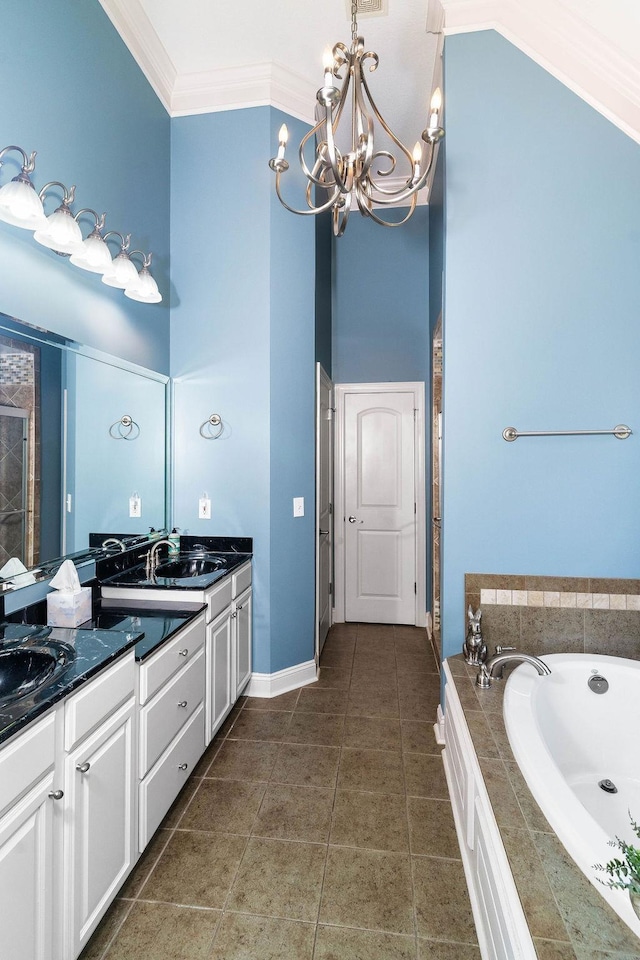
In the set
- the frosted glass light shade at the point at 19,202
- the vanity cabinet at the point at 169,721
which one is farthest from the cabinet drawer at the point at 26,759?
the frosted glass light shade at the point at 19,202

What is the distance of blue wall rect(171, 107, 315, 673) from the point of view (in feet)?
9.30

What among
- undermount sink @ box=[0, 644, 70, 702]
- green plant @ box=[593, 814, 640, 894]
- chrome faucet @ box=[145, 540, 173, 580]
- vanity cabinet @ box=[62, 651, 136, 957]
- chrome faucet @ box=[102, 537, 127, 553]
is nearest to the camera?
green plant @ box=[593, 814, 640, 894]

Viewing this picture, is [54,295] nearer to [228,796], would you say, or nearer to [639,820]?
[228,796]

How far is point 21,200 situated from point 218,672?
207 centimetres

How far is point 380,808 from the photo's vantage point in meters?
1.93

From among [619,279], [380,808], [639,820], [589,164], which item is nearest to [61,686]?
[380,808]

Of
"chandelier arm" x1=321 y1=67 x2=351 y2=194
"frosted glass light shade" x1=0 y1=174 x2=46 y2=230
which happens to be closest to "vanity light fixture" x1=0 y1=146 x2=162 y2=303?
"frosted glass light shade" x1=0 y1=174 x2=46 y2=230

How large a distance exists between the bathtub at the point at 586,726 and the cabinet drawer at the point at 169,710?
120 centimetres

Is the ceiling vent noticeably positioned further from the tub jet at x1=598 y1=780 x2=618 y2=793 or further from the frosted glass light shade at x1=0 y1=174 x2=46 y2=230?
the tub jet at x1=598 y1=780 x2=618 y2=793

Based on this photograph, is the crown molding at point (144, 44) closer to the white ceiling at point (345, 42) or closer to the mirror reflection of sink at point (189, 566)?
the white ceiling at point (345, 42)

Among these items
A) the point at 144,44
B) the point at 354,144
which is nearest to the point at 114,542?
the point at 354,144

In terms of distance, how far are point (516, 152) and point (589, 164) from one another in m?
0.34

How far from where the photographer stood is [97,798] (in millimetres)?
1311

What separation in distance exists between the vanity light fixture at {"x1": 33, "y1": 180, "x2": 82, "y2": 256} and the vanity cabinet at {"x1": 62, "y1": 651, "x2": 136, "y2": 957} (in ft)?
5.07
